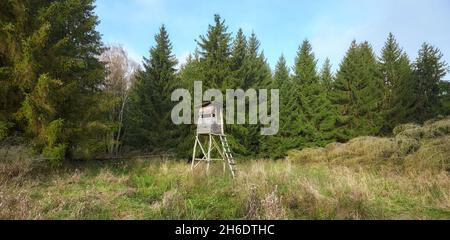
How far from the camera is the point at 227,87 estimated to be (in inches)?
886

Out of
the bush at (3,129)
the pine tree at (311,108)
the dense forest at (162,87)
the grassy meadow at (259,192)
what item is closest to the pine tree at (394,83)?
the dense forest at (162,87)

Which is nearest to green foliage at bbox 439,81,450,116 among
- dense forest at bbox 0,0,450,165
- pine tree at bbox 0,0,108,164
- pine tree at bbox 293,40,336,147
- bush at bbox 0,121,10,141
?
dense forest at bbox 0,0,450,165

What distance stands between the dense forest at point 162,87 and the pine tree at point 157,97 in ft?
0.24

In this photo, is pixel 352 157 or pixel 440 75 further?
pixel 440 75

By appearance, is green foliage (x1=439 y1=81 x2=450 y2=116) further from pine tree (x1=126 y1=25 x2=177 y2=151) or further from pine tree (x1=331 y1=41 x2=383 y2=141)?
pine tree (x1=126 y1=25 x2=177 y2=151)

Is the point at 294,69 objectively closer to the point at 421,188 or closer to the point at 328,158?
the point at 328,158

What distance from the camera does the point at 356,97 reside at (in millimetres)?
29594

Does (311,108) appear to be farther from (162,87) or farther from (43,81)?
(43,81)

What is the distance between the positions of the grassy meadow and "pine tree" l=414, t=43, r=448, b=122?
17.9 m

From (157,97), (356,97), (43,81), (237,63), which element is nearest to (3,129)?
(43,81)

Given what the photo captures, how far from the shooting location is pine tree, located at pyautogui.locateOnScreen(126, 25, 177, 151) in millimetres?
24344

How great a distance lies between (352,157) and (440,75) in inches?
841

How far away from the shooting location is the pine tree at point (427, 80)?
29094 millimetres

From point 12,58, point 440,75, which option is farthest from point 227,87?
point 440,75
